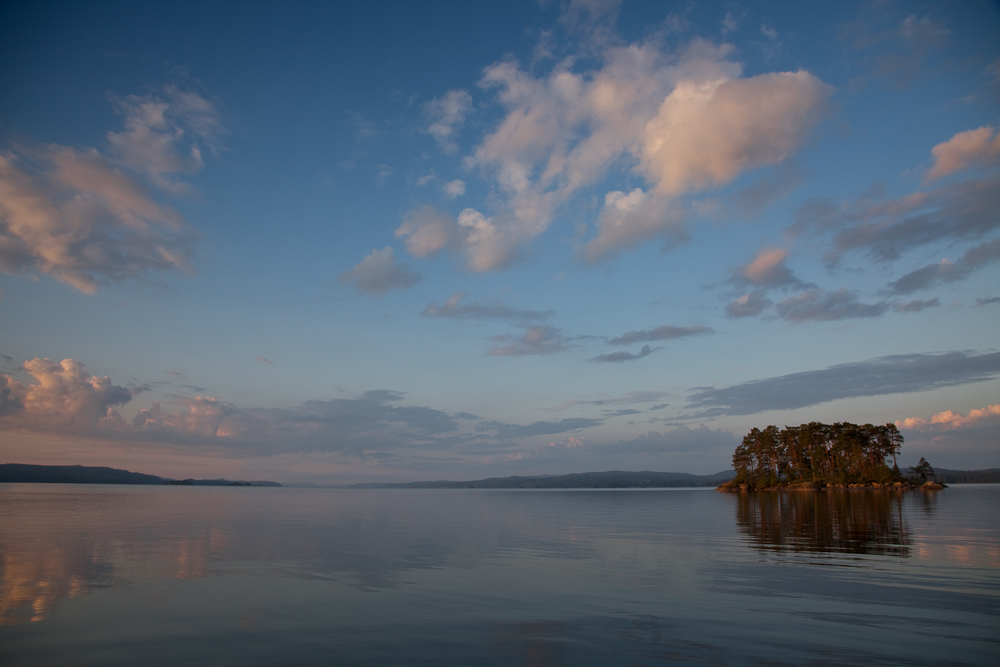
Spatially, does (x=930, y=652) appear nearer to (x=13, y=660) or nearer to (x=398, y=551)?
(x=13, y=660)

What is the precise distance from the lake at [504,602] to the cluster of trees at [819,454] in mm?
120093

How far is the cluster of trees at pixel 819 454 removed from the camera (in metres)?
134

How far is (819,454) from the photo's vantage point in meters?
139

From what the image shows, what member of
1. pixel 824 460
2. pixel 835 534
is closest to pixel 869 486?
pixel 824 460

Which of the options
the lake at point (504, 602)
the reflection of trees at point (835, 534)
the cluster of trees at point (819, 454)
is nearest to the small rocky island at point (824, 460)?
the cluster of trees at point (819, 454)

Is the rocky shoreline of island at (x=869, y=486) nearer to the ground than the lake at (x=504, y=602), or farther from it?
nearer to the ground

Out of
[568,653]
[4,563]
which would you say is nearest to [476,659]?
[568,653]

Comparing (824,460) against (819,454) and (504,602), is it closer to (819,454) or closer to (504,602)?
(819,454)

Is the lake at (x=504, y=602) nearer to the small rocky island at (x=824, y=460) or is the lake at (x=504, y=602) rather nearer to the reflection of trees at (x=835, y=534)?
the reflection of trees at (x=835, y=534)

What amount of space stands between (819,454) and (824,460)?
2910 millimetres

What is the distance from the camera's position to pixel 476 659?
11.8 m

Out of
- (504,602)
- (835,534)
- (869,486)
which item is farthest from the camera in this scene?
(869,486)

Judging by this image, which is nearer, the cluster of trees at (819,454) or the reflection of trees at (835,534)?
the reflection of trees at (835,534)

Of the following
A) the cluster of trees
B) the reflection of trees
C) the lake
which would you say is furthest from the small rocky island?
the lake
